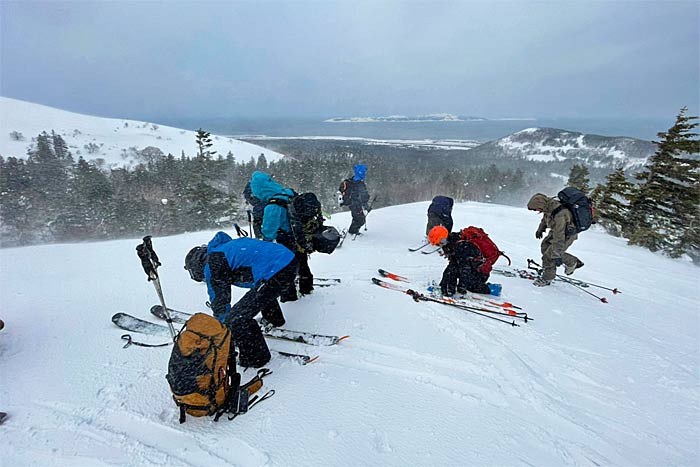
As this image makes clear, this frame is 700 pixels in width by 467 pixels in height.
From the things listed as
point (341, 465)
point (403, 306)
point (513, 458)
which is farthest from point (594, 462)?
point (403, 306)

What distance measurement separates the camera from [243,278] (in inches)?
144

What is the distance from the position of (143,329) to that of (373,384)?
326 centimetres

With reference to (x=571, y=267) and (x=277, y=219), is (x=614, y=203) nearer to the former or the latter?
(x=571, y=267)

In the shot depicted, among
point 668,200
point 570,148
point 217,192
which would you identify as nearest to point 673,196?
point 668,200

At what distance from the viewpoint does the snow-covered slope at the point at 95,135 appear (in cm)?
6384

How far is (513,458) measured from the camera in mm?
2742

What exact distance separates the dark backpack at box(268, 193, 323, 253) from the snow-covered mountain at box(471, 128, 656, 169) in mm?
134309

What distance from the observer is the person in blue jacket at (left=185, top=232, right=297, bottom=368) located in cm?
351

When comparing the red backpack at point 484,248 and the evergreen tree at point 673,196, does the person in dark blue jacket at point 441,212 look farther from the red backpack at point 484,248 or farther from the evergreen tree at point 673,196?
the evergreen tree at point 673,196

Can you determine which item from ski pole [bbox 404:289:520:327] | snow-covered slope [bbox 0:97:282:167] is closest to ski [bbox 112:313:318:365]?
ski pole [bbox 404:289:520:327]

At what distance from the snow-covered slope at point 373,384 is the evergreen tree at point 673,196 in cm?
995

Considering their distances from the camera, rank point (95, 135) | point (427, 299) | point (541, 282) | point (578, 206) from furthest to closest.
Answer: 1. point (95, 135)
2. point (541, 282)
3. point (578, 206)
4. point (427, 299)

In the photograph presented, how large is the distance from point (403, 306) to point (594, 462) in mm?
2905

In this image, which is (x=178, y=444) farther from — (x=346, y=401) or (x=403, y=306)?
(x=403, y=306)
